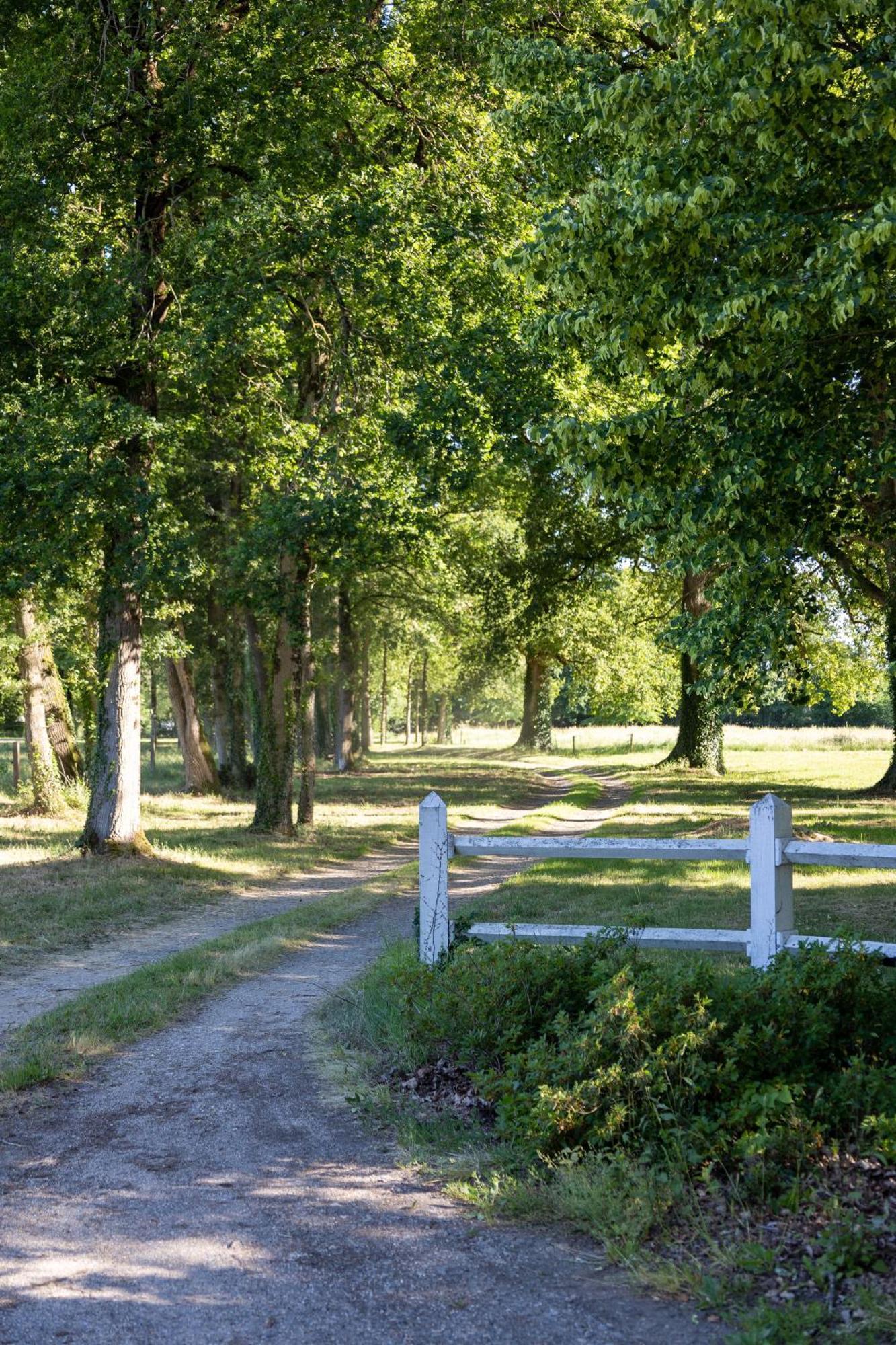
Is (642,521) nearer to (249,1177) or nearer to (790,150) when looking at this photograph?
(790,150)

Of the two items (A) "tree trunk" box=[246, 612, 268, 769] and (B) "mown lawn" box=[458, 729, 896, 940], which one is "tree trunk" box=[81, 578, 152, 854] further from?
(B) "mown lawn" box=[458, 729, 896, 940]

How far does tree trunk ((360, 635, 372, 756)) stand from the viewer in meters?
44.9

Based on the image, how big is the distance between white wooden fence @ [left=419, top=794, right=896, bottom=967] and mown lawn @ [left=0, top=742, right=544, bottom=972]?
4.98 m

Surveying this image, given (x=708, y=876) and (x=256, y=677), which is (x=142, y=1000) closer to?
(x=708, y=876)

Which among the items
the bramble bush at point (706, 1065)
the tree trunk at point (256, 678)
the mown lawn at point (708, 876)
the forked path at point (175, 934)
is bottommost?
the forked path at point (175, 934)

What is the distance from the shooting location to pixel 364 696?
52719 mm

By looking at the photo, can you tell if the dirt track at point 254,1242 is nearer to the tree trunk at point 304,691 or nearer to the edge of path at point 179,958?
the edge of path at point 179,958

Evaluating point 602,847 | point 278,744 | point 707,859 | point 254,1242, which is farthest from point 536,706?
point 254,1242

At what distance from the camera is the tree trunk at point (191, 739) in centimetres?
2889

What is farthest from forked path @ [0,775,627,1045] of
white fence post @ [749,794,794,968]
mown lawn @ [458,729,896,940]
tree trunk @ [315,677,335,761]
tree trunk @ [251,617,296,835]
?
tree trunk @ [315,677,335,761]

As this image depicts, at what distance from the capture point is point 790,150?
7.68 meters

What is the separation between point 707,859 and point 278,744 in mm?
14758

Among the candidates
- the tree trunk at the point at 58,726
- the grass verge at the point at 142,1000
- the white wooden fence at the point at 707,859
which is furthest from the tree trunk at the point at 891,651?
the tree trunk at the point at 58,726

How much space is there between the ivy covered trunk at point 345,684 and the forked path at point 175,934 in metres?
11.7
